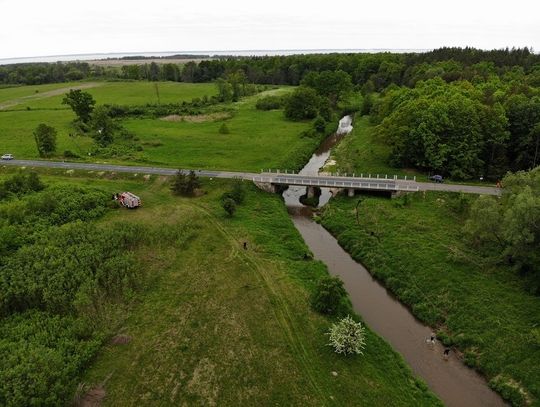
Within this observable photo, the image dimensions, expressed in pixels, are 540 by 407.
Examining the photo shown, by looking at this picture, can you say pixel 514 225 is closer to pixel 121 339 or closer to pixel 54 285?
pixel 121 339

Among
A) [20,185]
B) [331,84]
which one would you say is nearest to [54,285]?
[20,185]

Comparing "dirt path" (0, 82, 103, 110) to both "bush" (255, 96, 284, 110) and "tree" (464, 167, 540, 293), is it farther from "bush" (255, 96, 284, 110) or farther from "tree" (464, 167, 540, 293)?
"tree" (464, 167, 540, 293)

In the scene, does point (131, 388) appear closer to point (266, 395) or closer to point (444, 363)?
point (266, 395)

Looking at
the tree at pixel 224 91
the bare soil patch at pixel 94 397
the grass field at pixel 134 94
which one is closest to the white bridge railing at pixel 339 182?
the bare soil patch at pixel 94 397

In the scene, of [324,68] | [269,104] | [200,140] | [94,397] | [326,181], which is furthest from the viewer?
[324,68]

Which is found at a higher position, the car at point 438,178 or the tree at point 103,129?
the tree at point 103,129

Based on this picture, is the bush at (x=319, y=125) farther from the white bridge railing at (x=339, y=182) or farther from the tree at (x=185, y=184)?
the tree at (x=185, y=184)

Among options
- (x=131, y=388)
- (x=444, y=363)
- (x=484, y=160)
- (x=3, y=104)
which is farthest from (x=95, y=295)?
(x=3, y=104)
